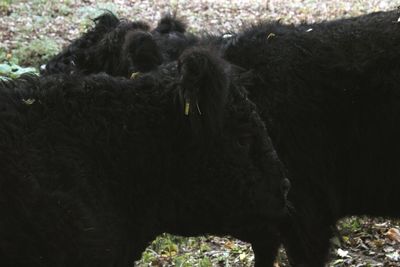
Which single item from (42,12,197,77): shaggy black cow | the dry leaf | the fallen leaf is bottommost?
the fallen leaf

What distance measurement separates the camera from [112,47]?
5.47m

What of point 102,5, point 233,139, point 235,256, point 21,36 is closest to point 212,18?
point 102,5

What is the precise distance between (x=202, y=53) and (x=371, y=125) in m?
1.96

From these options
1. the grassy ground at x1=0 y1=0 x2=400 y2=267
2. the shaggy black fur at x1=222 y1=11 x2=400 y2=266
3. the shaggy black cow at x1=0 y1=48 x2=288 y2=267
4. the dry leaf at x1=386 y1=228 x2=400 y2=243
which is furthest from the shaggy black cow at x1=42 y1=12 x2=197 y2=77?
the dry leaf at x1=386 y1=228 x2=400 y2=243

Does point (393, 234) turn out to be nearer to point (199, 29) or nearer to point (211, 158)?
point (211, 158)

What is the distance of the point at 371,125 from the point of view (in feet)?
16.2

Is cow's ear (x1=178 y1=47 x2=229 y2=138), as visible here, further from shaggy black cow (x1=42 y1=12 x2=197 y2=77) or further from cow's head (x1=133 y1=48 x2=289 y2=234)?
shaggy black cow (x1=42 y1=12 x2=197 y2=77)

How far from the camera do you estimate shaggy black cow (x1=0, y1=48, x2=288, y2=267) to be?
123 inches

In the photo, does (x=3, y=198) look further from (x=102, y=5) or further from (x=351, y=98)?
(x=102, y=5)

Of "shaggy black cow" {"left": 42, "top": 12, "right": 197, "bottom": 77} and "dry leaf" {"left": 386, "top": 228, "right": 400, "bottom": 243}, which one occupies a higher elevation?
"shaggy black cow" {"left": 42, "top": 12, "right": 197, "bottom": 77}

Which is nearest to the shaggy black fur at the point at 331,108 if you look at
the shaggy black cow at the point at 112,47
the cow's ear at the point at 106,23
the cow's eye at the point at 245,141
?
the shaggy black cow at the point at 112,47

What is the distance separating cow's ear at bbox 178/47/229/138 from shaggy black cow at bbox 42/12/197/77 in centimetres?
121

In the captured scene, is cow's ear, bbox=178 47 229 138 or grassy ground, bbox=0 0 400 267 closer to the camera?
cow's ear, bbox=178 47 229 138

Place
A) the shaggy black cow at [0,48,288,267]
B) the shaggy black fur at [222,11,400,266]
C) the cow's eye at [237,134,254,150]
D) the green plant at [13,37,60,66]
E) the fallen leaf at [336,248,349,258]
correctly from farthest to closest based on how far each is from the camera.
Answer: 1. the green plant at [13,37,60,66]
2. the fallen leaf at [336,248,349,258]
3. the shaggy black fur at [222,11,400,266]
4. the cow's eye at [237,134,254,150]
5. the shaggy black cow at [0,48,288,267]
